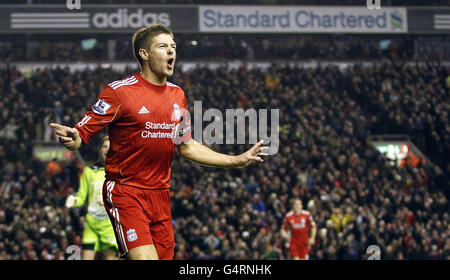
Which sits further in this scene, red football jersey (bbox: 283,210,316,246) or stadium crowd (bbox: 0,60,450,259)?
stadium crowd (bbox: 0,60,450,259)

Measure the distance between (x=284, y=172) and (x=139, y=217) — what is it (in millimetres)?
15282

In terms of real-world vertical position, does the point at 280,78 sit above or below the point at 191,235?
above

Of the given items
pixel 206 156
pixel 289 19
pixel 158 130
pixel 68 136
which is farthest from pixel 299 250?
pixel 289 19

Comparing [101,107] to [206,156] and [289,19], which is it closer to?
[206,156]

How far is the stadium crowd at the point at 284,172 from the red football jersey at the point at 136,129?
1037 centimetres

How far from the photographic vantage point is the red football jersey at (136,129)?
17.9 feet

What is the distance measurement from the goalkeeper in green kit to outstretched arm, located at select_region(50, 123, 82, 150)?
4107mm

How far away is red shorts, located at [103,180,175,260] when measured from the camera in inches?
211

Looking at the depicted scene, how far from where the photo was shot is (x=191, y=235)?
16812mm

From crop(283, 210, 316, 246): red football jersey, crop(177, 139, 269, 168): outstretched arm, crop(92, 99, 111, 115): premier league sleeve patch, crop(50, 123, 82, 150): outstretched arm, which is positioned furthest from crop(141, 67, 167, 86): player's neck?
crop(283, 210, 316, 246): red football jersey

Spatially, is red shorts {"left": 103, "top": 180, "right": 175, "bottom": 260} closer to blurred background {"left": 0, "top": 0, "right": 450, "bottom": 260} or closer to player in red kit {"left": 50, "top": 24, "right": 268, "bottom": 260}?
player in red kit {"left": 50, "top": 24, "right": 268, "bottom": 260}

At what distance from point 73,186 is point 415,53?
19180 mm

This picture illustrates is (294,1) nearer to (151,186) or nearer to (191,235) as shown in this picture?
(191,235)
